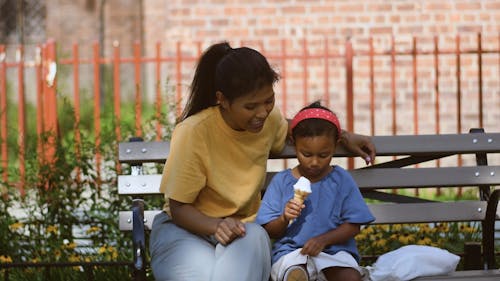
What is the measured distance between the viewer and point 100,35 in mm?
18812

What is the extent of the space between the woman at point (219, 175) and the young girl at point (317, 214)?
10 centimetres

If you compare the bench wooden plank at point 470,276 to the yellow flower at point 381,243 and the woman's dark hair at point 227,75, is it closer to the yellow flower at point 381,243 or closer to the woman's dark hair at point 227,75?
the woman's dark hair at point 227,75

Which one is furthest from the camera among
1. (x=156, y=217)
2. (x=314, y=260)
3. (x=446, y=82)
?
(x=446, y=82)

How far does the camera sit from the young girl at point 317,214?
4340 mm

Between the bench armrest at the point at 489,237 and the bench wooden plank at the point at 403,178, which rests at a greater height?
the bench wooden plank at the point at 403,178

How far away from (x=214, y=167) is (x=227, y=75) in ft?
1.11

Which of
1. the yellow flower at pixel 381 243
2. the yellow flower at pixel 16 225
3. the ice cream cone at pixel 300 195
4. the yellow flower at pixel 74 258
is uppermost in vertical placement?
the ice cream cone at pixel 300 195

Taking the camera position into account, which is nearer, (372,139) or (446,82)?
(372,139)

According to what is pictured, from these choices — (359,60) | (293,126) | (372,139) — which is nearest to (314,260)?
(293,126)

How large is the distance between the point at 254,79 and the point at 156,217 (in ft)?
2.26

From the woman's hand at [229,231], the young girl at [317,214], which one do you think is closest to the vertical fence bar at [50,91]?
the young girl at [317,214]

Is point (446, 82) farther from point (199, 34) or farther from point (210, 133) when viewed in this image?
point (210, 133)

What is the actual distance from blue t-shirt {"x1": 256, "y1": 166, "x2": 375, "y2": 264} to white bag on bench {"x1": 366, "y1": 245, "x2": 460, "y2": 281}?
0.39ft

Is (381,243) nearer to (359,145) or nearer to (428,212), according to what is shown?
(428,212)
